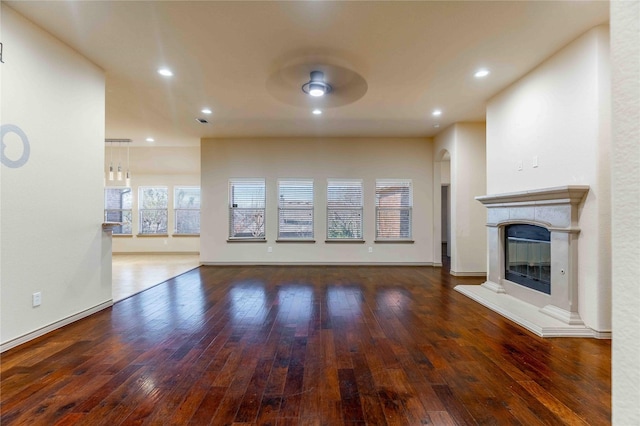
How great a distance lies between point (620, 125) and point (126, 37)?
3.81 meters

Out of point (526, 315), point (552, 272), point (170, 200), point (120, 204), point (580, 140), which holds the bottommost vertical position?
point (526, 315)

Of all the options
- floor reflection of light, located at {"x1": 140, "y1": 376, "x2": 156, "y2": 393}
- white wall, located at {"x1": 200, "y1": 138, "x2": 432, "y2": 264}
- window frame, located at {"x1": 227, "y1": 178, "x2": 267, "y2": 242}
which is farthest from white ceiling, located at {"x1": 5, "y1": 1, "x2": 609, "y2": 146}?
floor reflection of light, located at {"x1": 140, "y1": 376, "x2": 156, "y2": 393}

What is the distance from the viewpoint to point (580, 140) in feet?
9.86

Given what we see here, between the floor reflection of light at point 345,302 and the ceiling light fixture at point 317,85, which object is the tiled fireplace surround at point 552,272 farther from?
the ceiling light fixture at point 317,85

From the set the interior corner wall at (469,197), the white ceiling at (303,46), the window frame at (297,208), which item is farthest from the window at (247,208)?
the interior corner wall at (469,197)

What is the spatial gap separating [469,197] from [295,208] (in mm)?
3552

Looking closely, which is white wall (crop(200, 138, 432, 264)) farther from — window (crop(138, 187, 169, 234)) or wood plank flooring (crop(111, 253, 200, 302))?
window (crop(138, 187, 169, 234))

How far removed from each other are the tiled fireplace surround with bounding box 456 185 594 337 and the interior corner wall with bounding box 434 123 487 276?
1.58m

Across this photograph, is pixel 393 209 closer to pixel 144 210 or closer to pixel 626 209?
pixel 626 209

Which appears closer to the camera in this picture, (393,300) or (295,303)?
(295,303)

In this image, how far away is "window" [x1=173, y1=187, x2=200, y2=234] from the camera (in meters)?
9.09

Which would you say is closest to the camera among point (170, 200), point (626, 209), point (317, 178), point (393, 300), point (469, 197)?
point (626, 209)

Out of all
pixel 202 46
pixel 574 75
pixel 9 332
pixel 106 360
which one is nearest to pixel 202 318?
pixel 106 360

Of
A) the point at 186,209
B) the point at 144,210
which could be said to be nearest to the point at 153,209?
the point at 144,210
